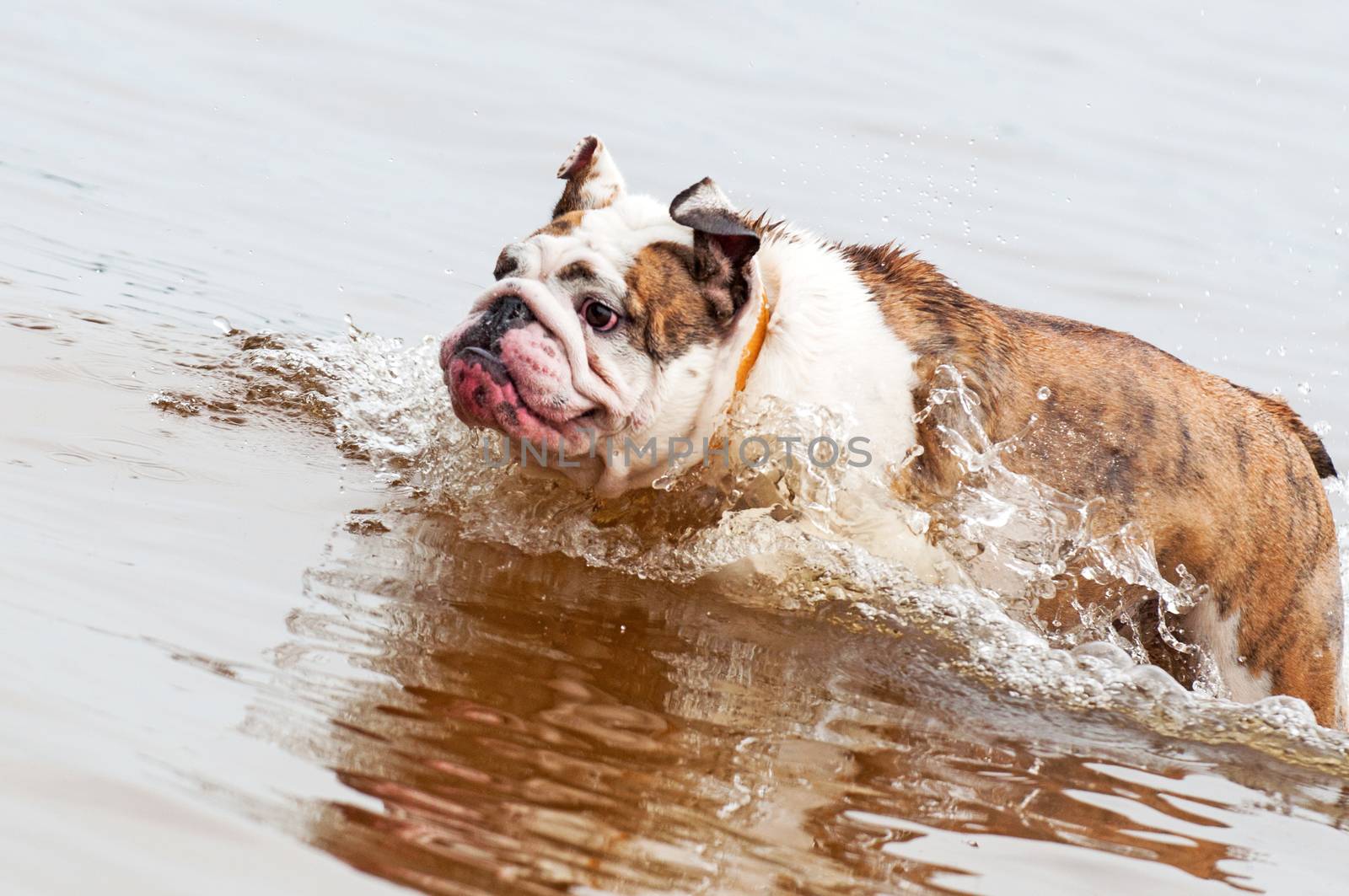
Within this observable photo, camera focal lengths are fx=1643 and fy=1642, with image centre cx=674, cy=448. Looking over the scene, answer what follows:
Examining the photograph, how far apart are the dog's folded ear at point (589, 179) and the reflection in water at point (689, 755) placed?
4.16 feet

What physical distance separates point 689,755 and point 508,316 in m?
1.63

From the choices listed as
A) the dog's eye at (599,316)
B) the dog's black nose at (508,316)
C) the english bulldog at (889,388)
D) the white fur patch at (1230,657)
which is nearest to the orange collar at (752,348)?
the english bulldog at (889,388)

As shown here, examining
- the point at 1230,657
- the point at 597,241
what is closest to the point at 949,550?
the point at 1230,657

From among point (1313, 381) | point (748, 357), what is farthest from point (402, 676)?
point (1313, 381)

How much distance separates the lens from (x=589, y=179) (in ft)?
17.6

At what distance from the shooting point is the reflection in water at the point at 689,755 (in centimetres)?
305

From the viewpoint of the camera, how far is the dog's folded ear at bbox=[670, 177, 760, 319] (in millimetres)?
4727

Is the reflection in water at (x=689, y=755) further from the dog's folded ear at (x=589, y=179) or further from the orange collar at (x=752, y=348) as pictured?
the dog's folded ear at (x=589, y=179)

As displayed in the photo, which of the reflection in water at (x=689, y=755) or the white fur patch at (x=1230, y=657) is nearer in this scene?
the reflection in water at (x=689, y=755)

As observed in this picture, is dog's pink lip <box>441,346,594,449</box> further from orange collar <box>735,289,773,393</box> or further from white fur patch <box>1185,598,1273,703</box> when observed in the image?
white fur patch <box>1185,598,1273,703</box>

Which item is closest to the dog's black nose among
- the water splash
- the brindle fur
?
the water splash

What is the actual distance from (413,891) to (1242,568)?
3.41 meters

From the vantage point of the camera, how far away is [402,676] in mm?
3695

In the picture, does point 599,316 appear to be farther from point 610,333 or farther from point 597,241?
point 597,241
